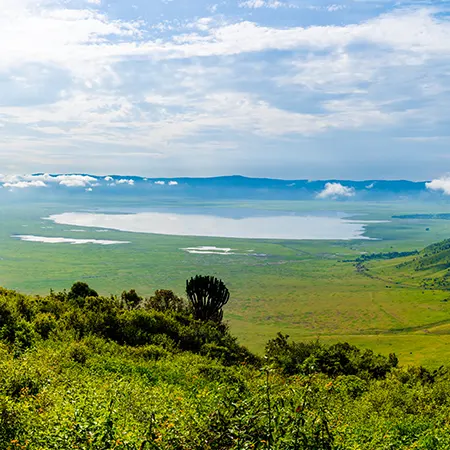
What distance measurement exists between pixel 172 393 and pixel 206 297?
31554mm

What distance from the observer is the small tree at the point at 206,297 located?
47906 millimetres

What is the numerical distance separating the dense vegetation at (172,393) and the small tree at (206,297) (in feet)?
1.37

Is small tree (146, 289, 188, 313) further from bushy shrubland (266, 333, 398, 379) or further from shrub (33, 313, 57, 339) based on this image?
shrub (33, 313, 57, 339)

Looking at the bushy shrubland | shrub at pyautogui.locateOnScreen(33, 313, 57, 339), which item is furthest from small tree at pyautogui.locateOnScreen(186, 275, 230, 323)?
shrub at pyautogui.locateOnScreen(33, 313, 57, 339)

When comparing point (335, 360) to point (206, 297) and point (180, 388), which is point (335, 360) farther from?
point (180, 388)

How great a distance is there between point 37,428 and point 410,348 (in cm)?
8733

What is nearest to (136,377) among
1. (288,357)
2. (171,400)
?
(171,400)

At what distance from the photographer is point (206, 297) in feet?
162

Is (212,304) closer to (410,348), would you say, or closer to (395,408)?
(395,408)

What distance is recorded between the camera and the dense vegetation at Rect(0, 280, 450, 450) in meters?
9.76

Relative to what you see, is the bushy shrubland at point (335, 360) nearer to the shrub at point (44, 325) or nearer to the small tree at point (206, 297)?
the small tree at point (206, 297)

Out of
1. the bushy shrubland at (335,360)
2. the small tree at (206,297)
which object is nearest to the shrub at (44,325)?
the bushy shrubland at (335,360)

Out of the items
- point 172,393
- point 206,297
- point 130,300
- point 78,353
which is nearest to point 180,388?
point 172,393

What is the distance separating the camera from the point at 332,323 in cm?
13412
